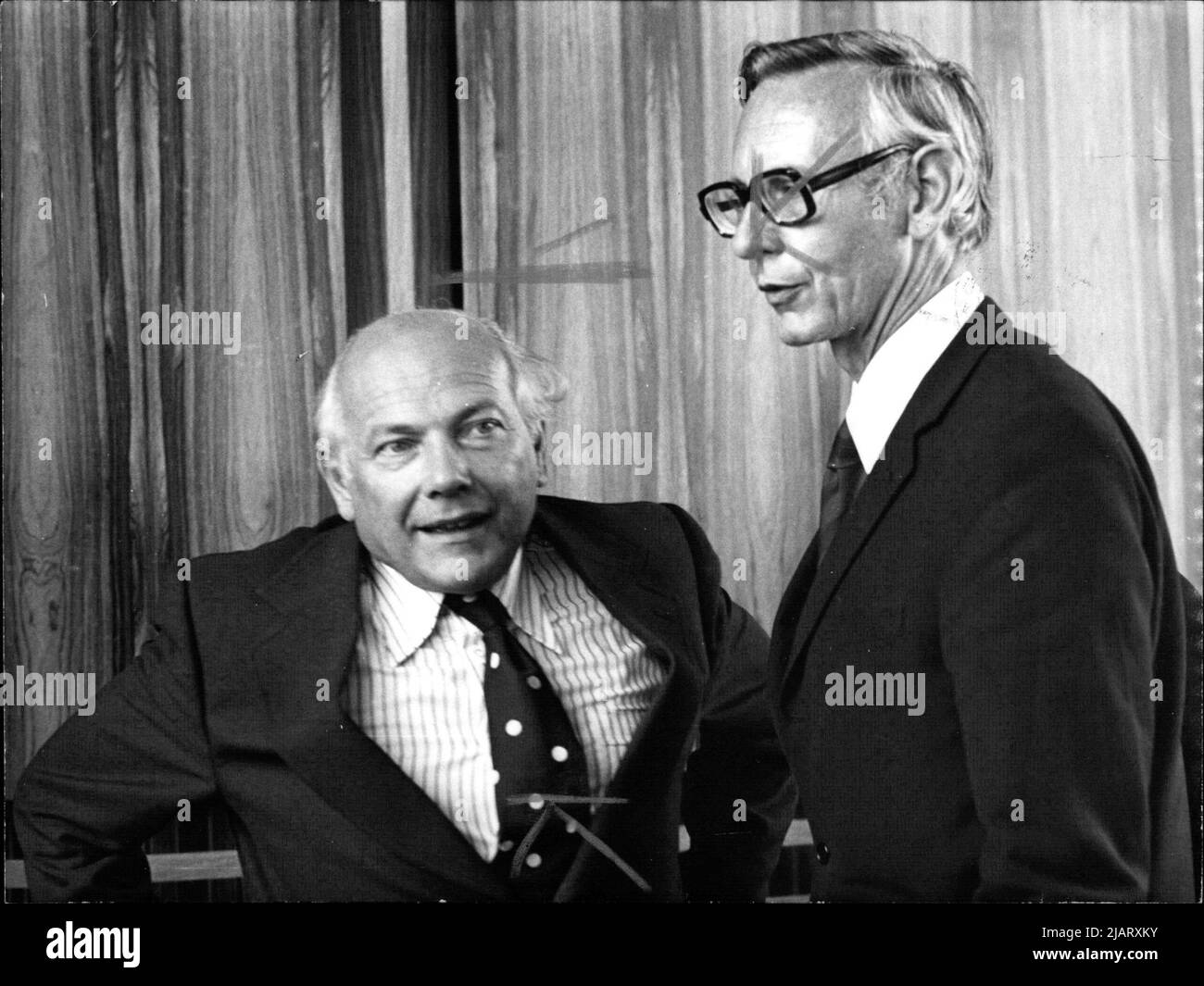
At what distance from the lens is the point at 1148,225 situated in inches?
85.8

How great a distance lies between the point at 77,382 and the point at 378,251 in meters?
0.49

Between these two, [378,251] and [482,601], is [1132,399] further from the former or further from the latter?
[378,251]

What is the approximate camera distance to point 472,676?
81.7 inches

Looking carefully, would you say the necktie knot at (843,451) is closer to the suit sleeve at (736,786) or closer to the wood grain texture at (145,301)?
the suit sleeve at (736,786)

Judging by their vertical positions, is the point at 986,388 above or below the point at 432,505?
above

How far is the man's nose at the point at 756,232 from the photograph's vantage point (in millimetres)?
2105

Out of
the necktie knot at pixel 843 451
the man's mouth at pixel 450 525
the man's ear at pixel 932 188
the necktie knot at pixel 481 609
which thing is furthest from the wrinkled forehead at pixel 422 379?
the man's ear at pixel 932 188

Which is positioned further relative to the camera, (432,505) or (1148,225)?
(1148,225)

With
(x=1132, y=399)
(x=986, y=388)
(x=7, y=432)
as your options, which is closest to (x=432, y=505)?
(x=7, y=432)

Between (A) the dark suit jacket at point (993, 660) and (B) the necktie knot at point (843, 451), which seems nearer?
(A) the dark suit jacket at point (993, 660)

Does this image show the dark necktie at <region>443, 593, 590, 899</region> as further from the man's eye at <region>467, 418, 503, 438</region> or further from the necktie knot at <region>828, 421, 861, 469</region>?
the necktie knot at <region>828, 421, 861, 469</region>

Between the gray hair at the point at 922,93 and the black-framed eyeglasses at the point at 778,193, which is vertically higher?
the gray hair at the point at 922,93

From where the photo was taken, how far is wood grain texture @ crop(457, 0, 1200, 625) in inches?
83.8

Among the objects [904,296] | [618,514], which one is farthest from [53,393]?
[904,296]
